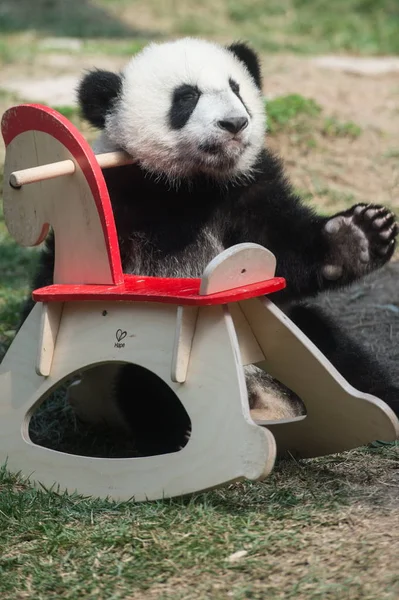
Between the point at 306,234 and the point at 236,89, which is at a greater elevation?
the point at 236,89

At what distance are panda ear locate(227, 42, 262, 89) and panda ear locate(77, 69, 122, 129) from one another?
59 cm

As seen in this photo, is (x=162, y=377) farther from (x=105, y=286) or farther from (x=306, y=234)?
(x=306, y=234)

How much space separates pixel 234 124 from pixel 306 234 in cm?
58

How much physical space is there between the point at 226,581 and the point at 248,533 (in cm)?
27

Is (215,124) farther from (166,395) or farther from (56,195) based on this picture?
(166,395)

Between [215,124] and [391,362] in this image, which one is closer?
[215,124]

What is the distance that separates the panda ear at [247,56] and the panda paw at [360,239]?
0.99 meters

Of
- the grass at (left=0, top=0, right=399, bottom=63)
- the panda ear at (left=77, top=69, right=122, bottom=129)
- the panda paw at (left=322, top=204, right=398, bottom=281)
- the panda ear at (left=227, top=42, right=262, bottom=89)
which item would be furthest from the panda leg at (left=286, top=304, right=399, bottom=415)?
the grass at (left=0, top=0, right=399, bottom=63)

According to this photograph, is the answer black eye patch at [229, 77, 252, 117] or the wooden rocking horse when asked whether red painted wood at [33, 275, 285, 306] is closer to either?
the wooden rocking horse

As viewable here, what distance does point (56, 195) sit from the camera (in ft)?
11.8

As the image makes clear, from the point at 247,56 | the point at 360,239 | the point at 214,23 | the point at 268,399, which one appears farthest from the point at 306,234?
the point at 214,23

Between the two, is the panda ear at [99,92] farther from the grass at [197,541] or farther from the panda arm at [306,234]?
the grass at [197,541]

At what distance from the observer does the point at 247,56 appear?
177 inches

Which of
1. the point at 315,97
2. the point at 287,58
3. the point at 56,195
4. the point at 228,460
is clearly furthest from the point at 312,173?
the point at 228,460
